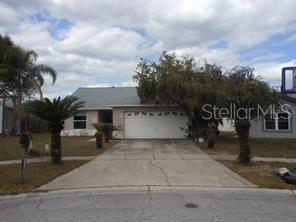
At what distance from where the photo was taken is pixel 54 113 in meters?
13.2

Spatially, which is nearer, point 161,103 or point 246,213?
point 246,213

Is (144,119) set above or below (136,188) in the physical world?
above

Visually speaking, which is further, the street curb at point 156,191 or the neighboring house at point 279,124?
the neighboring house at point 279,124

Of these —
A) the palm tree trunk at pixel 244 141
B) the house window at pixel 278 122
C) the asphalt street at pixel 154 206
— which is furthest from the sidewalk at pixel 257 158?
the house window at pixel 278 122

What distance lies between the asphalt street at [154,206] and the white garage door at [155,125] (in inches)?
692

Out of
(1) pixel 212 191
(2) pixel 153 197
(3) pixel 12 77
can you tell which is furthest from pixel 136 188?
(3) pixel 12 77

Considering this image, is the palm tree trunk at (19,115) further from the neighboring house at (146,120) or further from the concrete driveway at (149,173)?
the concrete driveway at (149,173)

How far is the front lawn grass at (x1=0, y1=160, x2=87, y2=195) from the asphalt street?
860mm

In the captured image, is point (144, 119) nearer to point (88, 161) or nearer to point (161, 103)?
point (161, 103)

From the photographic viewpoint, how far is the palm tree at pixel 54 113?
43.0 ft

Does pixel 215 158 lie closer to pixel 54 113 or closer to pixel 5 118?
pixel 54 113

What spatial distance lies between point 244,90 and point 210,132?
3.27 metres

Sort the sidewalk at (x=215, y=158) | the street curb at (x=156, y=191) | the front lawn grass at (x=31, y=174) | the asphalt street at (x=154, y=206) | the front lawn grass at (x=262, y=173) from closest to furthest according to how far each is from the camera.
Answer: the asphalt street at (x=154, y=206) < the street curb at (x=156, y=191) < the front lawn grass at (x=31, y=174) < the front lawn grass at (x=262, y=173) < the sidewalk at (x=215, y=158)

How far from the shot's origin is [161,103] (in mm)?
24766
